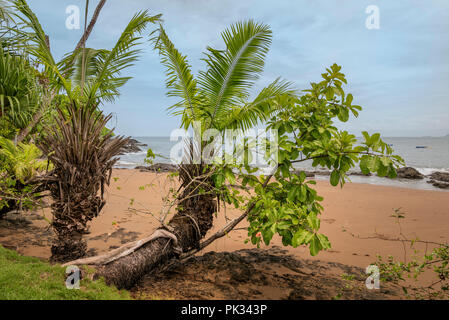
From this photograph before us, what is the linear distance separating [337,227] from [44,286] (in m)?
5.65

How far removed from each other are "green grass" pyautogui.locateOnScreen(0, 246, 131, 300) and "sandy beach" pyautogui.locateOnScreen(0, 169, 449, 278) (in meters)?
1.10

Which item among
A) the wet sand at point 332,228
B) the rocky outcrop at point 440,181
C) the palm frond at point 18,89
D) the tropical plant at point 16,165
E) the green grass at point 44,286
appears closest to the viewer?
the green grass at point 44,286

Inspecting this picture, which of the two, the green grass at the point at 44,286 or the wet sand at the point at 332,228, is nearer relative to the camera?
the green grass at the point at 44,286

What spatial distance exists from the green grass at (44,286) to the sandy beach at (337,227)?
1.10 metres

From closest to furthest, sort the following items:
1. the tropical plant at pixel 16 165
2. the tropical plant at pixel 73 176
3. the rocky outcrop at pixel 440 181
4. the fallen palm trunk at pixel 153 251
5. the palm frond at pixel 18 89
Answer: the fallen palm trunk at pixel 153 251 < the tropical plant at pixel 73 176 < the tropical plant at pixel 16 165 < the palm frond at pixel 18 89 < the rocky outcrop at pixel 440 181

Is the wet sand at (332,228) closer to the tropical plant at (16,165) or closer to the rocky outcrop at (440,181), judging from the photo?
the tropical plant at (16,165)

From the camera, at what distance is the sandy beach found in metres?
4.59

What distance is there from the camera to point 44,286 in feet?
8.04

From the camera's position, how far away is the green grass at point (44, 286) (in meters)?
2.29

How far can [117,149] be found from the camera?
402cm

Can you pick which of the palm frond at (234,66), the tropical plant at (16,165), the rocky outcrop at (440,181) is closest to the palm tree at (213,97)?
the palm frond at (234,66)

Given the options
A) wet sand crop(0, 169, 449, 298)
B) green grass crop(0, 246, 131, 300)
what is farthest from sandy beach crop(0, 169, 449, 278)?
green grass crop(0, 246, 131, 300)

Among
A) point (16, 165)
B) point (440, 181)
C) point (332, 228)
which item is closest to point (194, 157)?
point (16, 165)
